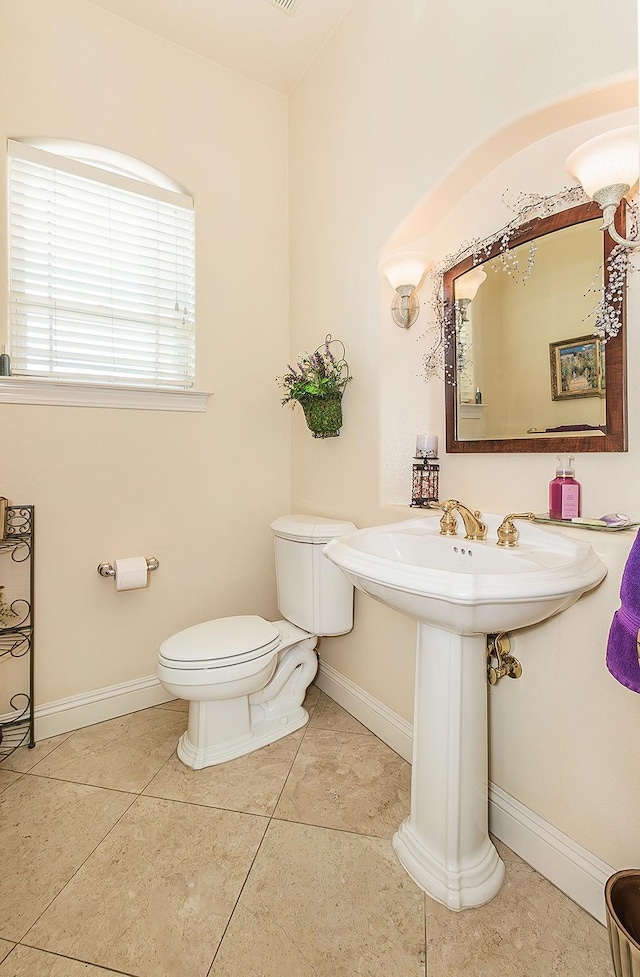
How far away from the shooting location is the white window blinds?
1860 mm

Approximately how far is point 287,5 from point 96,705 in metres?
3.13

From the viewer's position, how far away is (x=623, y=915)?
3.06 ft

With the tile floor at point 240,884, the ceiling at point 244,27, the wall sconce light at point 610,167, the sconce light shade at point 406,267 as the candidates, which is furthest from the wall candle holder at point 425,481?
the ceiling at point 244,27

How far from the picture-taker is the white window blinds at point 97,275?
1.86 metres

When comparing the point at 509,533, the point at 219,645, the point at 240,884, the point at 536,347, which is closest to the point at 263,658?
the point at 219,645

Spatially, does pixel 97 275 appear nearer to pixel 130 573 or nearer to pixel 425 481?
pixel 130 573

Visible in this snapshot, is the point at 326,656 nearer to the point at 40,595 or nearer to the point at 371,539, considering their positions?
the point at 371,539

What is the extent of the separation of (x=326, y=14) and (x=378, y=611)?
260 centimetres

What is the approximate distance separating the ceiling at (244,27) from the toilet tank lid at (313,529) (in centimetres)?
222

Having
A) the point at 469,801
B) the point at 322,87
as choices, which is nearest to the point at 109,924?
the point at 469,801

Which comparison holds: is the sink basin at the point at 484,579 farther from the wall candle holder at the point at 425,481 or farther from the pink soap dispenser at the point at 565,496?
the wall candle holder at the point at 425,481

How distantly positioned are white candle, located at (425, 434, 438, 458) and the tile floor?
1164 mm

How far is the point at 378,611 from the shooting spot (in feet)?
6.20

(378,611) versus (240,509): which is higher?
(240,509)
